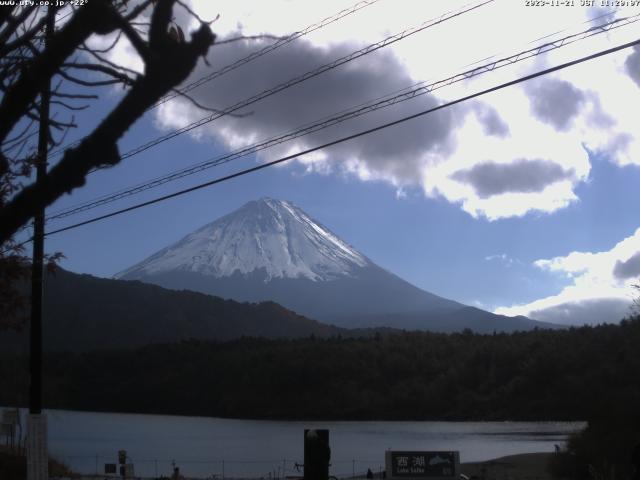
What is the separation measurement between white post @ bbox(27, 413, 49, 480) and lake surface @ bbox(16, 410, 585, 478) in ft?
98.1

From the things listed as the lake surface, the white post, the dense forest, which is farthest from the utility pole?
the dense forest

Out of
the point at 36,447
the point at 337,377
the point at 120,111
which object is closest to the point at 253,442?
the point at 337,377

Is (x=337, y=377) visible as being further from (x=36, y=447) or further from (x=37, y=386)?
(x=36, y=447)

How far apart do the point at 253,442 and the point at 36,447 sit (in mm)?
63659

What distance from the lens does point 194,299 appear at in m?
177

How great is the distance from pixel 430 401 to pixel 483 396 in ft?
23.9

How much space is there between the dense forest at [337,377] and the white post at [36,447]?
78.0m

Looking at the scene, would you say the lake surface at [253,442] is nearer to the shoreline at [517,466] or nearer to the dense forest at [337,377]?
the shoreline at [517,466]

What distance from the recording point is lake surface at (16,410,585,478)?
54062mm

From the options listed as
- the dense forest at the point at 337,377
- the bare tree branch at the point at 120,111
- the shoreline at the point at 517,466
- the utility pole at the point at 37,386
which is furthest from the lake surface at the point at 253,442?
the bare tree branch at the point at 120,111

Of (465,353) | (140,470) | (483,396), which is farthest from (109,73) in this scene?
(465,353)

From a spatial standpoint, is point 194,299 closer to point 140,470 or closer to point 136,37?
point 140,470

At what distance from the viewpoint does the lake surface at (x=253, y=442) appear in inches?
2128

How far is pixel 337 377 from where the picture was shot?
11525cm
